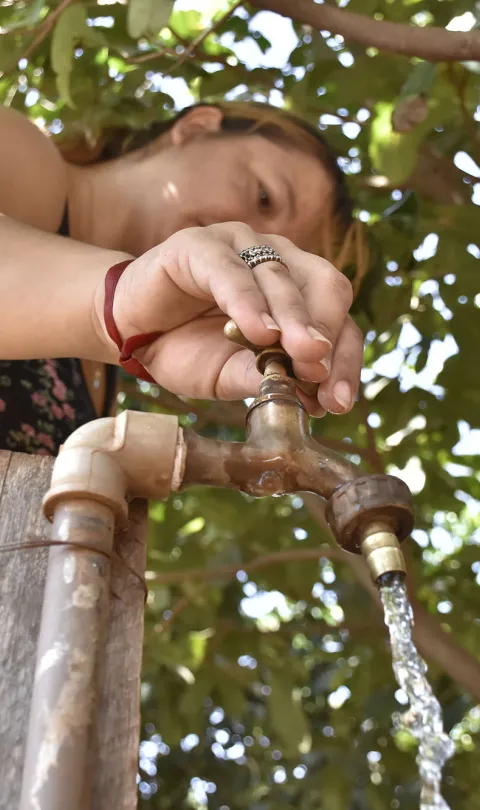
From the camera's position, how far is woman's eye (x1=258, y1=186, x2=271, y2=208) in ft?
3.84

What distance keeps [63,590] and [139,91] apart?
1.42m

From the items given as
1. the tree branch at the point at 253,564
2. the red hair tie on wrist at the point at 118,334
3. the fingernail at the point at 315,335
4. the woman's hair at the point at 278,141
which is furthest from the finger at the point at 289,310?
the tree branch at the point at 253,564

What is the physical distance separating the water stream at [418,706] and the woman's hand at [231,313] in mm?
163

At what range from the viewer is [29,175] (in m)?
0.97

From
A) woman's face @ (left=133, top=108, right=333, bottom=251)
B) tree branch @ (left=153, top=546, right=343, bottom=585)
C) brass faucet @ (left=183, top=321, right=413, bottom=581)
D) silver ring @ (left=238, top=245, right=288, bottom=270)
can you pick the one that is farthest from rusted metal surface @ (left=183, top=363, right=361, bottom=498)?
tree branch @ (left=153, top=546, right=343, bottom=585)

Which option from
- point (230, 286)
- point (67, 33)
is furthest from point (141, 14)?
point (230, 286)

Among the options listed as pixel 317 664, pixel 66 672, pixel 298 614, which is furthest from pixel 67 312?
pixel 317 664

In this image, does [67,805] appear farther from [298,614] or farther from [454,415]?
[298,614]

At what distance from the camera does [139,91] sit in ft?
5.58

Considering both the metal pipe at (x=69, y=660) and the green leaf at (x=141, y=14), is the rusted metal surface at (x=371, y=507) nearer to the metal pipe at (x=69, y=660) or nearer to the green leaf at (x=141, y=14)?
the metal pipe at (x=69, y=660)

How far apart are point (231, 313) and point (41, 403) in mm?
464

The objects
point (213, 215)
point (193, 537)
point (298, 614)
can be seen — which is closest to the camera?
point (213, 215)

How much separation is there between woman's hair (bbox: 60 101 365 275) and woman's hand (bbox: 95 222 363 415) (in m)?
0.56

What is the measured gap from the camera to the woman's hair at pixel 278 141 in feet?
4.09
